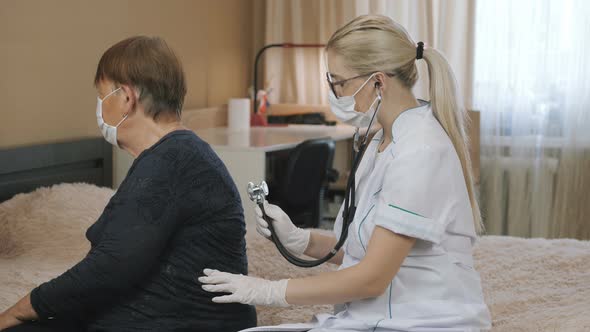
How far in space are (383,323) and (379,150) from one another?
35cm

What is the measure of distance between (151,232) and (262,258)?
98cm

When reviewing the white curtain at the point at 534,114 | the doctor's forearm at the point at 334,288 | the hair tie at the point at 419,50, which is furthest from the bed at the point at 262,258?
the white curtain at the point at 534,114

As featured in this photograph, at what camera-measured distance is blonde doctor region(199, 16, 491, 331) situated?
1.37m

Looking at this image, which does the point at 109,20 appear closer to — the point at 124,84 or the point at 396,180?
the point at 124,84

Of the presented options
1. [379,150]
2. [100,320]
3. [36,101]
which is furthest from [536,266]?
[36,101]

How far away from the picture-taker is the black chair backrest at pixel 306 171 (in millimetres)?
3430

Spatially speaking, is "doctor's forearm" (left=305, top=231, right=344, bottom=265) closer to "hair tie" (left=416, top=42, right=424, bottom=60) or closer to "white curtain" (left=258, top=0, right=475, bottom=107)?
"hair tie" (left=416, top=42, right=424, bottom=60)

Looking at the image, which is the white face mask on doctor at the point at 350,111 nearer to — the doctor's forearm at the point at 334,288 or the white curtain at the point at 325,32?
the doctor's forearm at the point at 334,288

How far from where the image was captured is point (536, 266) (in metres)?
2.42

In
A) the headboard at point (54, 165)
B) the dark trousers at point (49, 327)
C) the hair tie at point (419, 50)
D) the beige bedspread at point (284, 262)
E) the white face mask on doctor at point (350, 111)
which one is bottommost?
the beige bedspread at point (284, 262)

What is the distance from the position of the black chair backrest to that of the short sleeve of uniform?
2010mm

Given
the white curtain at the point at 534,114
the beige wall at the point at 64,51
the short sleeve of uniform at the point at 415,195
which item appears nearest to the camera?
the short sleeve of uniform at the point at 415,195

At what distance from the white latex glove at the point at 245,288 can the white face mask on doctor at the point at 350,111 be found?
1.17 feet

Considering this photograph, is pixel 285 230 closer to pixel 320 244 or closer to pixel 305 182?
pixel 320 244
